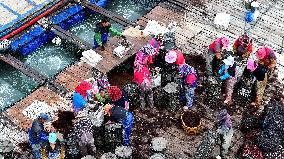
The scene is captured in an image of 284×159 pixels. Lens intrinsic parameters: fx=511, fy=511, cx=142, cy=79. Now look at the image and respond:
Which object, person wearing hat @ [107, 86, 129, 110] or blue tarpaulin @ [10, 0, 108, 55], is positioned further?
blue tarpaulin @ [10, 0, 108, 55]

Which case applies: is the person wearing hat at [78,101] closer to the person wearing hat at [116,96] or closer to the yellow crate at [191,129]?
the person wearing hat at [116,96]

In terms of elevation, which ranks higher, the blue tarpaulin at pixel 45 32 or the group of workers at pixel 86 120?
the group of workers at pixel 86 120

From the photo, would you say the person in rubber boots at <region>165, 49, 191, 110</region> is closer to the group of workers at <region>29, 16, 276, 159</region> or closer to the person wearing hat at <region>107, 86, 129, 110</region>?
the group of workers at <region>29, 16, 276, 159</region>

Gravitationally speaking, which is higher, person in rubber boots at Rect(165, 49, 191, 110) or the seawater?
person in rubber boots at Rect(165, 49, 191, 110)

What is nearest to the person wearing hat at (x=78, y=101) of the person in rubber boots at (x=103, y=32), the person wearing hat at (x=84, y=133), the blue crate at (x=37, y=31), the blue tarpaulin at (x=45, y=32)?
the person wearing hat at (x=84, y=133)

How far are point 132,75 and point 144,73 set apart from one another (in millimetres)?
2542

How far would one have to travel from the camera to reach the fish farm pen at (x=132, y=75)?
1320cm

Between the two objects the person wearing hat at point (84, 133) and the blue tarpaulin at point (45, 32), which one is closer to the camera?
the person wearing hat at point (84, 133)

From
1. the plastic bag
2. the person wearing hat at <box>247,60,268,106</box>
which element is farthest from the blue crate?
the person wearing hat at <box>247,60,268,106</box>

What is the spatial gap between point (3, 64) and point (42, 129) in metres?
6.03

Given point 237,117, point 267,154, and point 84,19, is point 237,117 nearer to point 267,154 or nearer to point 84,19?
point 267,154

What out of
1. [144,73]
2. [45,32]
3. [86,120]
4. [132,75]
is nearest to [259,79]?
[144,73]

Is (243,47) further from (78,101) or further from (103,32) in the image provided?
(78,101)

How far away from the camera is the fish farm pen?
43.3 ft
